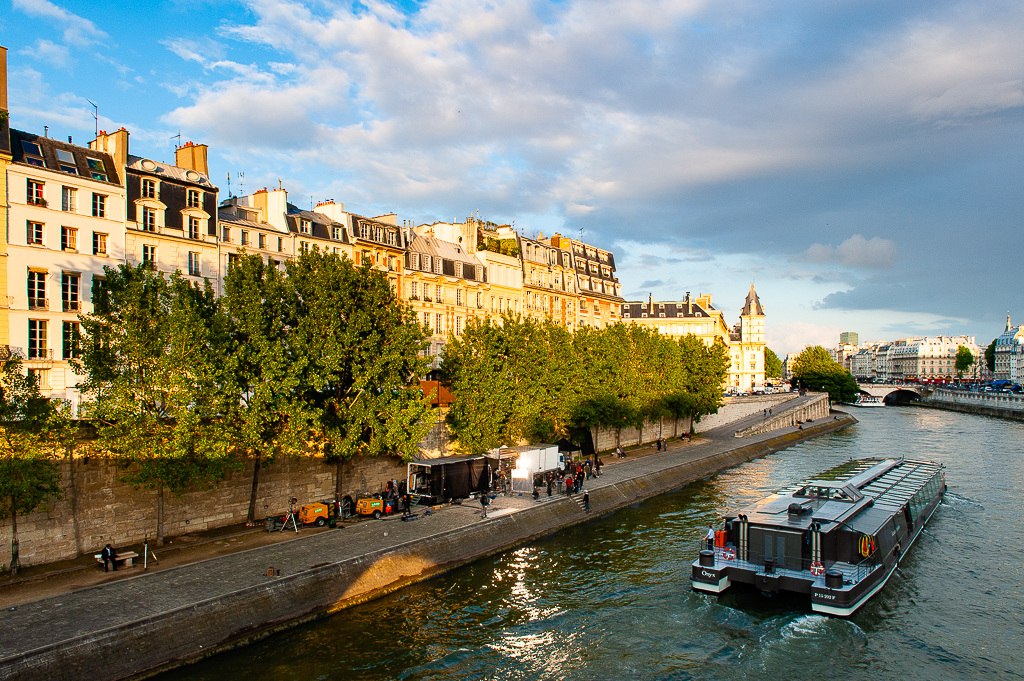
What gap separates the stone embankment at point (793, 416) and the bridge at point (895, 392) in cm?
5302

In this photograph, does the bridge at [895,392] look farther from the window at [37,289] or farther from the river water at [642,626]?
the window at [37,289]

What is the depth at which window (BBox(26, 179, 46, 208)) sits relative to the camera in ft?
129

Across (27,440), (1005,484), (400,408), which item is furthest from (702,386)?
(27,440)

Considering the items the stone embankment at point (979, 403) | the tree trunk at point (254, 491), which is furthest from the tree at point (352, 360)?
the stone embankment at point (979, 403)

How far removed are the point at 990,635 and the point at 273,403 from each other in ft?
98.4

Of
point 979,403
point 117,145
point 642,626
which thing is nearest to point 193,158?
point 117,145

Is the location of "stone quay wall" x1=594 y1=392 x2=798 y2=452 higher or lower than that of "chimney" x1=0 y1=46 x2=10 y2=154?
lower

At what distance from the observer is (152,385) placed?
1099 inches

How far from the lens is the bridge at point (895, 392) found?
6654 inches

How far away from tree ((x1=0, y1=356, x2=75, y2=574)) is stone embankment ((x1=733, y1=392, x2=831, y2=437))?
233 ft

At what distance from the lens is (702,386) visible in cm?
7881

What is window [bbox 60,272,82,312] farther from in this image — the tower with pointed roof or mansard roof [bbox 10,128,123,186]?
the tower with pointed roof

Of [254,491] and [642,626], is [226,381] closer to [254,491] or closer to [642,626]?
[254,491]

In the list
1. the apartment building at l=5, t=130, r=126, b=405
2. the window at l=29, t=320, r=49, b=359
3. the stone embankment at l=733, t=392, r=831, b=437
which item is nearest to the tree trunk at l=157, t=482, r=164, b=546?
the apartment building at l=5, t=130, r=126, b=405
